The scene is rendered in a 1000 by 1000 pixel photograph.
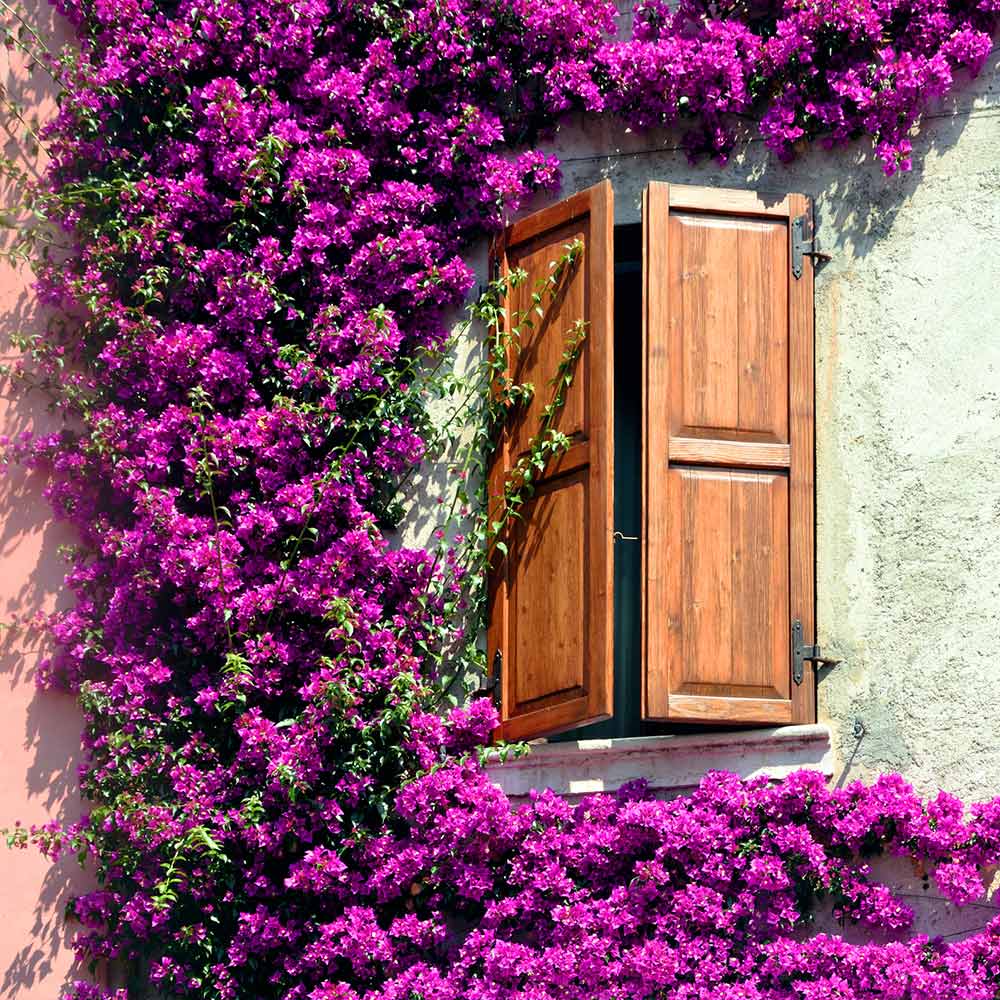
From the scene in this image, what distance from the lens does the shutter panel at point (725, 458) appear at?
7.41 metres

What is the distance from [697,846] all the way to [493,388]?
2.04 metres

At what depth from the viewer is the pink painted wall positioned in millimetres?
8023

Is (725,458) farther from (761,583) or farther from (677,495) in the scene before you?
(761,583)

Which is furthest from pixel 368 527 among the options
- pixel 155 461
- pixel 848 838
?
pixel 848 838

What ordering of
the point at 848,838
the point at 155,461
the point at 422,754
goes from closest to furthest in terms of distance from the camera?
the point at 848,838 < the point at 422,754 < the point at 155,461

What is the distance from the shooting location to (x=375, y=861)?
301 inches

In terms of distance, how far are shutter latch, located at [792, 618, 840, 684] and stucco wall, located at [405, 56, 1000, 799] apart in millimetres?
99

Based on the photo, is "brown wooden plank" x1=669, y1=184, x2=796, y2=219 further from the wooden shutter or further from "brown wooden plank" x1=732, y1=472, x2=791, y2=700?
"brown wooden plank" x1=732, y1=472, x2=791, y2=700

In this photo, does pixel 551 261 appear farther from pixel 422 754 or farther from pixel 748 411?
pixel 422 754

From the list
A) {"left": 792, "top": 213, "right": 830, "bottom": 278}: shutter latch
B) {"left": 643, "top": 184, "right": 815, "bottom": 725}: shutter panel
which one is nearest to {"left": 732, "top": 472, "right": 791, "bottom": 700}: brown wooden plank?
{"left": 643, "top": 184, "right": 815, "bottom": 725}: shutter panel

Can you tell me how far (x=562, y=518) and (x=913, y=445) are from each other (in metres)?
1.35

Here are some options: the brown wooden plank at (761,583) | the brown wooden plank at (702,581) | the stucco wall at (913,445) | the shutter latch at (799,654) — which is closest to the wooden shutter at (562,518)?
the brown wooden plank at (702,581)

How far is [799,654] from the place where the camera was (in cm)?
745

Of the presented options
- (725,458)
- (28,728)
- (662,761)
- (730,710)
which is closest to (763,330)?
(725,458)
